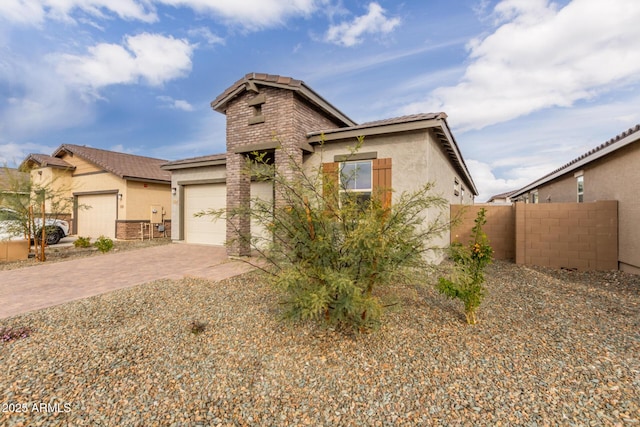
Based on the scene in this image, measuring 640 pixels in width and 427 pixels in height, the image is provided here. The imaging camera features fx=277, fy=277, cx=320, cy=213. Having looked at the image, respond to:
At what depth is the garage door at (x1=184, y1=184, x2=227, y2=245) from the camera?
11031mm

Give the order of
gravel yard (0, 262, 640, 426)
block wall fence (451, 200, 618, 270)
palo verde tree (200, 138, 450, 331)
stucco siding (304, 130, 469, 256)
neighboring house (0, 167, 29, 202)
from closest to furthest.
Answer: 1. gravel yard (0, 262, 640, 426)
2. palo verde tree (200, 138, 450, 331)
3. stucco siding (304, 130, 469, 256)
4. block wall fence (451, 200, 618, 270)
5. neighboring house (0, 167, 29, 202)

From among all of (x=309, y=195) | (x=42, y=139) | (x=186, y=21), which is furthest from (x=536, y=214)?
(x=42, y=139)

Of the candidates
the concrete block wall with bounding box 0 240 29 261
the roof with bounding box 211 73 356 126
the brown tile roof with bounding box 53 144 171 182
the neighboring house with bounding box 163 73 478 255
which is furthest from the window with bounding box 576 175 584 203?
the concrete block wall with bounding box 0 240 29 261

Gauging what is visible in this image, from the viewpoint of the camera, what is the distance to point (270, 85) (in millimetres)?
7719

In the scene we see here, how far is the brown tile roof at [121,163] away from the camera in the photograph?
14.0 metres

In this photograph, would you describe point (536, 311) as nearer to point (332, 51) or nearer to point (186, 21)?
point (332, 51)

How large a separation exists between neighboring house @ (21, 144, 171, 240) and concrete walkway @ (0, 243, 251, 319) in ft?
16.2

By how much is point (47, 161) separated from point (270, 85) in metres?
16.3

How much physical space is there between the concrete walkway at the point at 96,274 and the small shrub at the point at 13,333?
81 cm

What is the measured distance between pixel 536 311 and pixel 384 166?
14.2ft

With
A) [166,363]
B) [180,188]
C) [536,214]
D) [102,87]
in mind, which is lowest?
[166,363]

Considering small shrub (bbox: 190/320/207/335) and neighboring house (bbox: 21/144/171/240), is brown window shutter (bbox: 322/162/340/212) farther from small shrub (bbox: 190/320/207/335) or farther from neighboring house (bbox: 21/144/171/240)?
neighboring house (bbox: 21/144/171/240)

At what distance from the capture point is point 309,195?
3.28 m

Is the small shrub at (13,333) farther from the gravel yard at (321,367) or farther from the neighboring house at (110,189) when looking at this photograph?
the neighboring house at (110,189)
